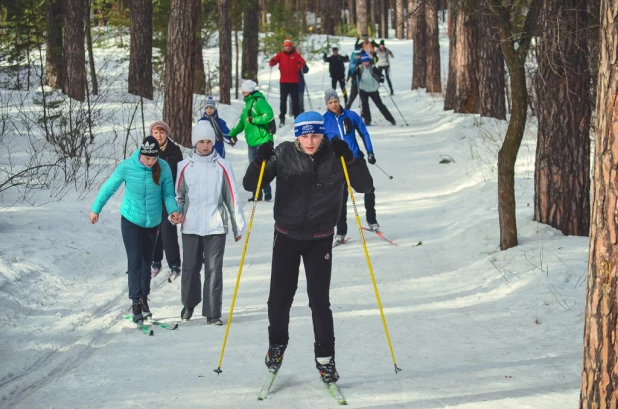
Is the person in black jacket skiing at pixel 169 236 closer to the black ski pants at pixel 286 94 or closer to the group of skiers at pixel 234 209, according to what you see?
the group of skiers at pixel 234 209

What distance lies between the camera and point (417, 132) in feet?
71.1

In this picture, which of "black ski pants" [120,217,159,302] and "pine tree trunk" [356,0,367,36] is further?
"pine tree trunk" [356,0,367,36]

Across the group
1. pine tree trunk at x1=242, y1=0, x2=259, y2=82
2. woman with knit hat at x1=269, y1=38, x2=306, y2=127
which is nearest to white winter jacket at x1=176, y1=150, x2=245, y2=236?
woman with knit hat at x1=269, y1=38, x2=306, y2=127

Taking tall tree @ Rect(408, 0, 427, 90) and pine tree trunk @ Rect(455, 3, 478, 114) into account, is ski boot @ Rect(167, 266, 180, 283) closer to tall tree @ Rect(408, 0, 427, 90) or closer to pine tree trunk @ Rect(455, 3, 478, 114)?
pine tree trunk @ Rect(455, 3, 478, 114)

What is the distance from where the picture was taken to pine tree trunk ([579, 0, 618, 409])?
4.10 metres

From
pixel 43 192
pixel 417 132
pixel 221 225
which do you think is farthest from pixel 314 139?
pixel 417 132

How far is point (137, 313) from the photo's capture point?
7832 millimetres

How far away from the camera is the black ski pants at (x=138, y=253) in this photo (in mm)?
7781

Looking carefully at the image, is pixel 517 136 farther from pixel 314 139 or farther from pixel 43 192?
pixel 43 192

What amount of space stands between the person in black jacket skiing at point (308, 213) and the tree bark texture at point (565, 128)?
14.3ft

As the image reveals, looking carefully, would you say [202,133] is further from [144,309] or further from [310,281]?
[310,281]

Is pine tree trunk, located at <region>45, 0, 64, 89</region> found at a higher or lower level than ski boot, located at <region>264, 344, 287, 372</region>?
higher

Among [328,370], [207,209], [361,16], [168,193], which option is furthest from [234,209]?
[361,16]

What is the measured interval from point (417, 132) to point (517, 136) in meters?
12.3
